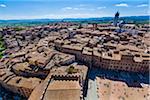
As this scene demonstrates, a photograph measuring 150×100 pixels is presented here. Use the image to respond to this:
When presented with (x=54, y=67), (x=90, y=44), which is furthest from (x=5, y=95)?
(x=90, y=44)

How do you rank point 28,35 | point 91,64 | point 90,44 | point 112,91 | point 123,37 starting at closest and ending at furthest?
1. point 112,91
2. point 91,64
3. point 90,44
4. point 123,37
5. point 28,35

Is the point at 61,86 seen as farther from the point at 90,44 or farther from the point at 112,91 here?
the point at 90,44

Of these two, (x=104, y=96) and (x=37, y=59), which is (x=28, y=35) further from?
(x=104, y=96)

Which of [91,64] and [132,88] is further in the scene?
[91,64]

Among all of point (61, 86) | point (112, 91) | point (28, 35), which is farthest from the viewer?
point (28, 35)

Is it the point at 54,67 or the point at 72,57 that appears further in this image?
the point at 72,57

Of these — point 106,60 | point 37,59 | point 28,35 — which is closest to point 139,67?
point 106,60

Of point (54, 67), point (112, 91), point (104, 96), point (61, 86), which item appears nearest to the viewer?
point (61, 86)

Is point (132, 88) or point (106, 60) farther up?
point (106, 60)

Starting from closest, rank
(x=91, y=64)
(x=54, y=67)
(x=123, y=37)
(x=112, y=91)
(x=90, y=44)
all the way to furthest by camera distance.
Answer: (x=112, y=91), (x=54, y=67), (x=91, y=64), (x=90, y=44), (x=123, y=37)
